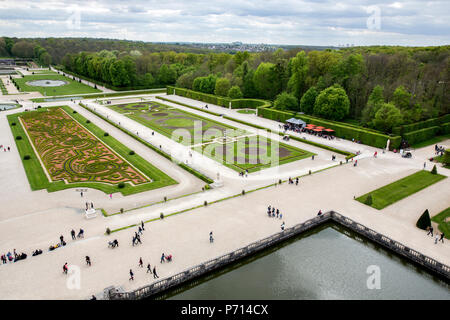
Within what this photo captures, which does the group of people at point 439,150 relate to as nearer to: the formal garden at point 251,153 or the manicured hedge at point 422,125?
the manicured hedge at point 422,125

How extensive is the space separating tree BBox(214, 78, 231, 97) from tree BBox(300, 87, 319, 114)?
24.8m

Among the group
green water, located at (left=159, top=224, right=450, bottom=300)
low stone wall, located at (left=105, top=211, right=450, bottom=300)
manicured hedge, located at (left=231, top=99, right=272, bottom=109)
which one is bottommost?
green water, located at (left=159, top=224, right=450, bottom=300)

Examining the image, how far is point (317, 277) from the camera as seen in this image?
23.5 meters

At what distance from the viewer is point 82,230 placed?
27094mm

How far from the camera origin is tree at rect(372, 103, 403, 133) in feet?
175

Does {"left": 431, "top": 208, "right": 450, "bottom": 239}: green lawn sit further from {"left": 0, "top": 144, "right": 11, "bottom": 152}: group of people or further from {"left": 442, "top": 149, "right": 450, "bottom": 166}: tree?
{"left": 0, "top": 144, "right": 11, "bottom": 152}: group of people

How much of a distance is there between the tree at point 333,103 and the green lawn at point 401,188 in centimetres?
2367

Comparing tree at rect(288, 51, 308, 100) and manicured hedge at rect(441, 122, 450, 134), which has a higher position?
tree at rect(288, 51, 308, 100)

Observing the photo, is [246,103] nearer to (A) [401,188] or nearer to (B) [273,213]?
(A) [401,188]

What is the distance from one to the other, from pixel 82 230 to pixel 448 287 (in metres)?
29.1

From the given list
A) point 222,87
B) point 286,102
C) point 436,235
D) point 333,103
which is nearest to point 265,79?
point 222,87

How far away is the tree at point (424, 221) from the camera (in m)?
28.9

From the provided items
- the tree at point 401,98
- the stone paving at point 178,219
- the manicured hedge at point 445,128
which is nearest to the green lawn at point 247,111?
the tree at point 401,98

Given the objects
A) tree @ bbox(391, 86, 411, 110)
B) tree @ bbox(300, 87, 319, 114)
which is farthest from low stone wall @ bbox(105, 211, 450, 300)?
tree @ bbox(300, 87, 319, 114)
